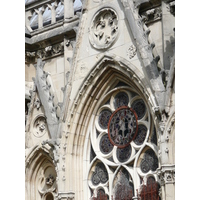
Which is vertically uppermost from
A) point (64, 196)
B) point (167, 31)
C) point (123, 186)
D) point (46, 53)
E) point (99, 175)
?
point (46, 53)

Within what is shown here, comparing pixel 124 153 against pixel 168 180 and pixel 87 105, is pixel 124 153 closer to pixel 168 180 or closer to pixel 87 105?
pixel 87 105

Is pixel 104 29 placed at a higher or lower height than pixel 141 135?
higher

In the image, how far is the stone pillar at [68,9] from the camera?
18625 millimetres

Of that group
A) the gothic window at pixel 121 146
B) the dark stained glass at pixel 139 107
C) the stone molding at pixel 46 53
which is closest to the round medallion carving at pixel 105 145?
the gothic window at pixel 121 146

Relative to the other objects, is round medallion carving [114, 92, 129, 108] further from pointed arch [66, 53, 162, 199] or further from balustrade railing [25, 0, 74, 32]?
balustrade railing [25, 0, 74, 32]

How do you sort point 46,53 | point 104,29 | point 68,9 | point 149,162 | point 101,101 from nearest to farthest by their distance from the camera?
A: point 149,162 → point 104,29 → point 101,101 → point 68,9 → point 46,53

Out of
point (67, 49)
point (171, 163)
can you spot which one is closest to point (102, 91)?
point (67, 49)

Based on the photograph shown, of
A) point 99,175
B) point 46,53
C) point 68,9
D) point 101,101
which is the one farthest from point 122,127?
point 68,9

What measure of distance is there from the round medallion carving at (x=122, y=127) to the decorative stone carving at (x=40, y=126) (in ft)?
5.78

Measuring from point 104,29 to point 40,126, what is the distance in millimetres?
2763

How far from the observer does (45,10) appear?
65.3 feet

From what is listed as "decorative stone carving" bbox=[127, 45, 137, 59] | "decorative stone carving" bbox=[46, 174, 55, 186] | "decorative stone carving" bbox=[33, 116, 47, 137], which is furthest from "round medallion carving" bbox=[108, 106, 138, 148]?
"decorative stone carving" bbox=[46, 174, 55, 186]

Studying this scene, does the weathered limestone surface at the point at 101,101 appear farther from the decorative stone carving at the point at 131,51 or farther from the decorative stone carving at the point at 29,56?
the decorative stone carving at the point at 29,56
